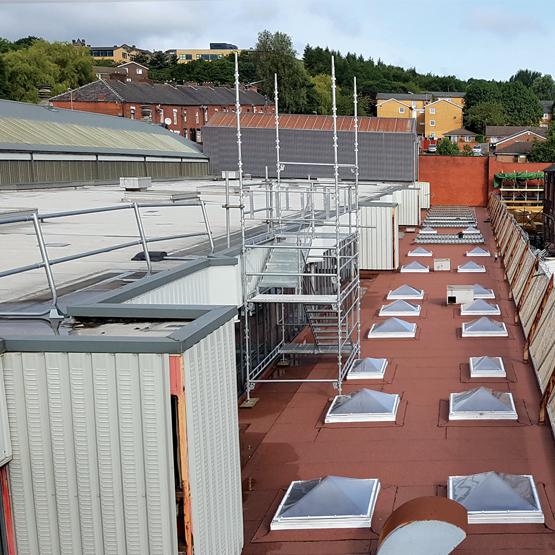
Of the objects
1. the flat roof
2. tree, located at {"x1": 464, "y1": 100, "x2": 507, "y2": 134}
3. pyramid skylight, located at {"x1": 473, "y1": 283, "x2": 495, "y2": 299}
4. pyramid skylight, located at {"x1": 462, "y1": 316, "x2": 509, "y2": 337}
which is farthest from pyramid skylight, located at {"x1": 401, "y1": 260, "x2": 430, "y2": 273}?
tree, located at {"x1": 464, "y1": 100, "x2": 507, "y2": 134}

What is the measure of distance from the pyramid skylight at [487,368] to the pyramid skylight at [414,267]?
12.5 meters

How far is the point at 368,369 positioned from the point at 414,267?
44.0 ft

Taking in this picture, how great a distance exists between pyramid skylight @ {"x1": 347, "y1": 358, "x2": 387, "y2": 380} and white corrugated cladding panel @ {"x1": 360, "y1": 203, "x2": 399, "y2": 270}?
1129cm

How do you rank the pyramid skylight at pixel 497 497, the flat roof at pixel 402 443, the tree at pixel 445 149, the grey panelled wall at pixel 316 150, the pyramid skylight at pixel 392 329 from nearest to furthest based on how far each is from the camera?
the flat roof at pixel 402 443 → the pyramid skylight at pixel 497 497 → the pyramid skylight at pixel 392 329 → the grey panelled wall at pixel 316 150 → the tree at pixel 445 149

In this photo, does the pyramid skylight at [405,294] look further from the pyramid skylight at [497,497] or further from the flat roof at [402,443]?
the pyramid skylight at [497,497]

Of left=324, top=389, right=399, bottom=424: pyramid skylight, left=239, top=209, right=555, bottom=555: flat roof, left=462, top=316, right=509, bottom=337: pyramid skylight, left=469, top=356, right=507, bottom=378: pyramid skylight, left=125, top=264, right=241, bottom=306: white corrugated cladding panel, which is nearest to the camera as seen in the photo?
left=239, top=209, right=555, bottom=555: flat roof

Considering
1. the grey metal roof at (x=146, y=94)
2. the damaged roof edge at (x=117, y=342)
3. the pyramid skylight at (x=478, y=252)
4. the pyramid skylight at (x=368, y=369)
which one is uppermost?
the grey metal roof at (x=146, y=94)

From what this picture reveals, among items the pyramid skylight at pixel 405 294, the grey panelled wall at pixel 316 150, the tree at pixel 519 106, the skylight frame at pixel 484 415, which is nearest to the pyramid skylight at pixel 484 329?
the pyramid skylight at pixel 405 294

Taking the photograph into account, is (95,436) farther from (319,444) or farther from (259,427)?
(259,427)

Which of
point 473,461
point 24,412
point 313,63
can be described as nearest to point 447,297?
point 473,461

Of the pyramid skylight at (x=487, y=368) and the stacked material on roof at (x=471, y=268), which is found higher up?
the pyramid skylight at (x=487, y=368)

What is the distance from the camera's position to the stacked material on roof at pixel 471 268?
2834 centimetres

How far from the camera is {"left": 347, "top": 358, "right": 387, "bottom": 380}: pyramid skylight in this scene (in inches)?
631

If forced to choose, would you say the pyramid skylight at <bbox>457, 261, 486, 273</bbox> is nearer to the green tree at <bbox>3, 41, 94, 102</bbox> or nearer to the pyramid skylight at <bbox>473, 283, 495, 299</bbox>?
the pyramid skylight at <bbox>473, 283, 495, 299</bbox>
